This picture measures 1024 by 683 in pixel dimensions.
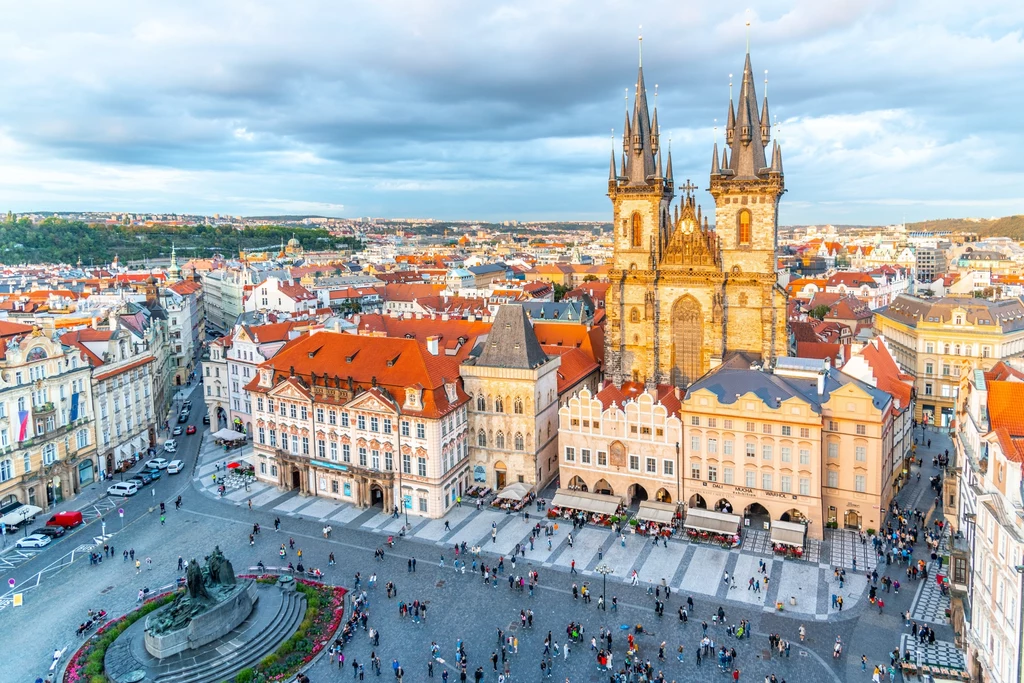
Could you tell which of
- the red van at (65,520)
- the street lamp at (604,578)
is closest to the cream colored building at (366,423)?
the red van at (65,520)

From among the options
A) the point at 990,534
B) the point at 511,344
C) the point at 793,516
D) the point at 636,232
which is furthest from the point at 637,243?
the point at 990,534

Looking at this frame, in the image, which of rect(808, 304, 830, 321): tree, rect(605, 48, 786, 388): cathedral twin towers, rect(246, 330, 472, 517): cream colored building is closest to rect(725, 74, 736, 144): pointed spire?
rect(605, 48, 786, 388): cathedral twin towers

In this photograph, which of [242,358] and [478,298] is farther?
[478,298]

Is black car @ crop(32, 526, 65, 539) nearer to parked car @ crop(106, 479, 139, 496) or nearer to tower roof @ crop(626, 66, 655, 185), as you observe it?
parked car @ crop(106, 479, 139, 496)

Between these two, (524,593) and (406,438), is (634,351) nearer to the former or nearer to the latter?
(406,438)

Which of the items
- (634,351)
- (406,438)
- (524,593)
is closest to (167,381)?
(406,438)

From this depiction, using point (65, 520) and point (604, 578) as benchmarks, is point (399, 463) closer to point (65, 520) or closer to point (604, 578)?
point (604, 578)
